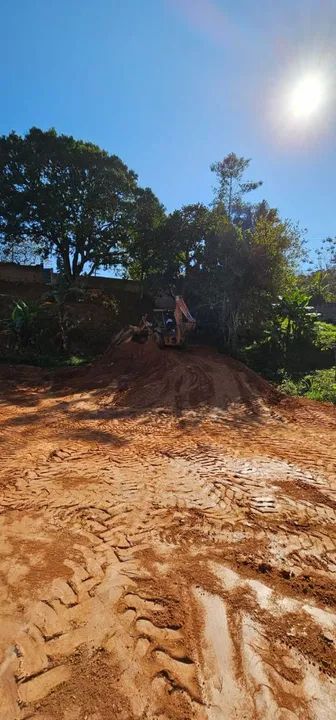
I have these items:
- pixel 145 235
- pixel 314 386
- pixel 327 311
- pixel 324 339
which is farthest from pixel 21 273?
pixel 327 311

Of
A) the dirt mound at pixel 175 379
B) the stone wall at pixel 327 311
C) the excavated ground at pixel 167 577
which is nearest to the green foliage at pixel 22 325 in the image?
the dirt mound at pixel 175 379

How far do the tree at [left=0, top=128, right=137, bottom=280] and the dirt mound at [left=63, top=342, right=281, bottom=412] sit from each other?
10.6m

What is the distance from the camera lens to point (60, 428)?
21.1ft

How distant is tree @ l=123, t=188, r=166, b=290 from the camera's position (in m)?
18.2

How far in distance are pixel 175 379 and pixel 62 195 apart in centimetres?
1546

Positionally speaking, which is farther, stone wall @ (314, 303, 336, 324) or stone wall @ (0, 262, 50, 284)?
stone wall @ (314, 303, 336, 324)

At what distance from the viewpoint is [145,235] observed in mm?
18969

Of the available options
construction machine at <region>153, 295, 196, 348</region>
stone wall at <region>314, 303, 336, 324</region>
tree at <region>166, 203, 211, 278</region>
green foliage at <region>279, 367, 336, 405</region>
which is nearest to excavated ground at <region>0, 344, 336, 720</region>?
green foliage at <region>279, 367, 336, 405</region>

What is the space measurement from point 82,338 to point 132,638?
15241 millimetres

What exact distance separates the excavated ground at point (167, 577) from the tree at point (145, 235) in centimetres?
1417

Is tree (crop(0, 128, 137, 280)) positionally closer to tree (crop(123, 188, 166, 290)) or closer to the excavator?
tree (crop(123, 188, 166, 290))

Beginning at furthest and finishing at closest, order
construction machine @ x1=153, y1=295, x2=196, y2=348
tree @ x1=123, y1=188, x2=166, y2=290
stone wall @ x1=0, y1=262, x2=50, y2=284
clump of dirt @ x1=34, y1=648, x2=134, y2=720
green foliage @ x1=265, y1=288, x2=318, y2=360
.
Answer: stone wall @ x1=0, y1=262, x2=50, y2=284
tree @ x1=123, y1=188, x2=166, y2=290
green foliage @ x1=265, y1=288, x2=318, y2=360
construction machine @ x1=153, y1=295, x2=196, y2=348
clump of dirt @ x1=34, y1=648, x2=134, y2=720

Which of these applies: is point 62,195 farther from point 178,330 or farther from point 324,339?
point 324,339

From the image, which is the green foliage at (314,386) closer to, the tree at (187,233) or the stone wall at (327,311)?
the tree at (187,233)
